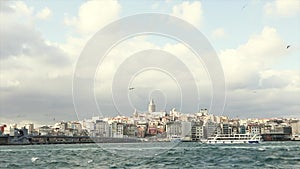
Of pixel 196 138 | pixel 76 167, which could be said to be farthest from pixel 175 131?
pixel 196 138

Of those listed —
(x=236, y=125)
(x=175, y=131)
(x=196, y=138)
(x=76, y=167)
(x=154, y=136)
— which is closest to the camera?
(x=76, y=167)

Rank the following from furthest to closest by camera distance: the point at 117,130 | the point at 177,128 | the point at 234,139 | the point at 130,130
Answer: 1. the point at 234,139
2. the point at 130,130
3. the point at 117,130
4. the point at 177,128

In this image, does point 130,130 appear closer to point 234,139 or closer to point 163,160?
point 163,160

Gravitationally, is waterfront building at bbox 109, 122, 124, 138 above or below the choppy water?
above

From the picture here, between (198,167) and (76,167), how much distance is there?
8.76 metres

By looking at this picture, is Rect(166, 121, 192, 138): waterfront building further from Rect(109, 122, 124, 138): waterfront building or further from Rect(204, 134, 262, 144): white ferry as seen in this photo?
Rect(204, 134, 262, 144): white ferry

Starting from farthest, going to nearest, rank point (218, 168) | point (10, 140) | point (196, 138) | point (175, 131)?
1. point (10, 140)
2. point (196, 138)
3. point (175, 131)
4. point (218, 168)

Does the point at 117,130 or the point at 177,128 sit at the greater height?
the point at 177,128

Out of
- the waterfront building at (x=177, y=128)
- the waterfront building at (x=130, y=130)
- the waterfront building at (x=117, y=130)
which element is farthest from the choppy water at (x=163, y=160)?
the waterfront building at (x=130, y=130)

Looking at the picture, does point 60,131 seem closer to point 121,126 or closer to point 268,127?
point 268,127

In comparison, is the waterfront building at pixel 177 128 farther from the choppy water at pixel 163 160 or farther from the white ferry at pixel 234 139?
the white ferry at pixel 234 139

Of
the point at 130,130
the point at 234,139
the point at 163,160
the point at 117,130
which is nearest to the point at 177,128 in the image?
the point at 117,130

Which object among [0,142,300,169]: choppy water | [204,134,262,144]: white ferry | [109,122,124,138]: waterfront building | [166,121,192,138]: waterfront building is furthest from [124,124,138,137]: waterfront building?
[204,134,262,144]: white ferry

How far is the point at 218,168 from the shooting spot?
103 feet
